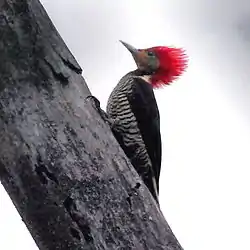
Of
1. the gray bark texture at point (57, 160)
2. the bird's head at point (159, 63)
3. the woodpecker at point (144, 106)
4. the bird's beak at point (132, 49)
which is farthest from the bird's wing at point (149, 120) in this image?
the gray bark texture at point (57, 160)

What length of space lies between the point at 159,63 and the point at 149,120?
1073mm

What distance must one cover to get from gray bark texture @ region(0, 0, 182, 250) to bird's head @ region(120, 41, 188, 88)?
127 inches

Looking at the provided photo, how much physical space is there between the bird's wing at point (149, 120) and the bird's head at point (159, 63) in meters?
0.71

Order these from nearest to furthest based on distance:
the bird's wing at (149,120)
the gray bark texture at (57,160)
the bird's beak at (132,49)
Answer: the gray bark texture at (57,160) → the bird's wing at (149,120) → the bird's beak at (132,49)

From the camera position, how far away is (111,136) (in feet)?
8.64

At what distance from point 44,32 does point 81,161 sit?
0.64 metres

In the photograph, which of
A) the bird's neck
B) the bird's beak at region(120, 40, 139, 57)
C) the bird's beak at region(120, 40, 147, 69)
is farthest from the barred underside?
the bird's beak at region(120, 40, 139, 57)

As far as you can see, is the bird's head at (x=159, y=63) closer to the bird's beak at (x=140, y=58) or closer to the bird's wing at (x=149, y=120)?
the bird's beak at (x=140, y=58)

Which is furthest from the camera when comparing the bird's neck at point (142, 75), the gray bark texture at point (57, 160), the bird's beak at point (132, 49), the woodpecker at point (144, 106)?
the bird's beak at point (132, 49)

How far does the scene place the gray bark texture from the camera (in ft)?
7.55

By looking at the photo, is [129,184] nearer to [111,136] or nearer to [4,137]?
[111,136]

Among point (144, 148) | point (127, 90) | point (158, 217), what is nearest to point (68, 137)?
→ point (158, 217)

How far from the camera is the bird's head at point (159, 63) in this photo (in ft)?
19.2

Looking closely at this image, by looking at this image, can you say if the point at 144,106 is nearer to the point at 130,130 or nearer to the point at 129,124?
the point at 129,124
